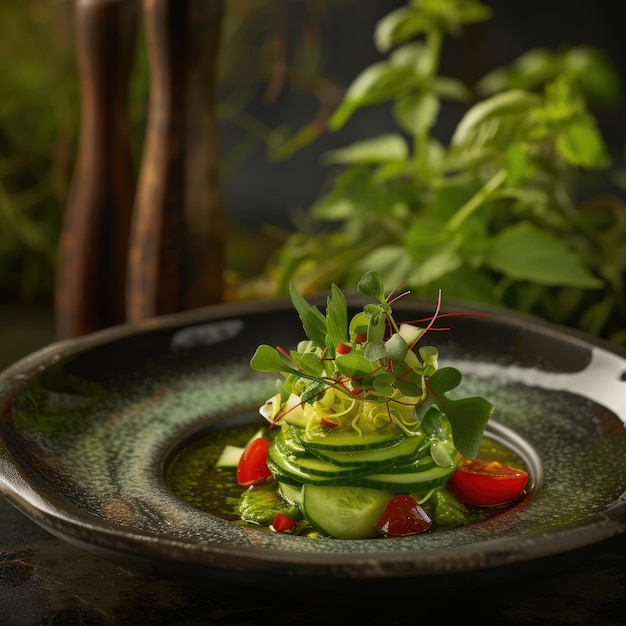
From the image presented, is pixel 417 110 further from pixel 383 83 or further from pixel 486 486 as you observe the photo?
pixel 486 486

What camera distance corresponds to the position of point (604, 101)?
77.3 inches

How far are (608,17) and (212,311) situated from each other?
4.90 feet

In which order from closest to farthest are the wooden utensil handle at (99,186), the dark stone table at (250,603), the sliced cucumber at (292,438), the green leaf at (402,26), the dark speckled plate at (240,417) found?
the dark speckled plate at (240,417)
the dark stone table at (250,603)
the sliced cucumber at (292,438)
the wooden utensil handle at (99,186)
the green leaf at (402,26)

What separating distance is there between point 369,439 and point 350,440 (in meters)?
0.02

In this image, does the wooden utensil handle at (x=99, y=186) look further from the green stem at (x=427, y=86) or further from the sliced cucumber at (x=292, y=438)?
the sliced cucumber at (x=292, y=438)

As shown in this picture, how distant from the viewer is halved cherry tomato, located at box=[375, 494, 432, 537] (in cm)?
89

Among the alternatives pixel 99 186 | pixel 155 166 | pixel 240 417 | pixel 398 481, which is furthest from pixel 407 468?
pixel 99 186

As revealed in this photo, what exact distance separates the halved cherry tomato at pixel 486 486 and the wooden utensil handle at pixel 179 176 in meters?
0.70

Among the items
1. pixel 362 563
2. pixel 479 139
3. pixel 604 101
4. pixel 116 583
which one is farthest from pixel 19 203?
pixel 362 563

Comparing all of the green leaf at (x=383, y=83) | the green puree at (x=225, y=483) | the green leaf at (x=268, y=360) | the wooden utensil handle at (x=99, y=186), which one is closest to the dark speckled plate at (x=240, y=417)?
the green puree at (x=225, y=483)

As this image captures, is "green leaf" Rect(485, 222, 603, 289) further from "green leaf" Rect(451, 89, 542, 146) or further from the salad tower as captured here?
the salad tower

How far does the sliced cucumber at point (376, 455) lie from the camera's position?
898 mm

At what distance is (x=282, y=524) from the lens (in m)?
0.91

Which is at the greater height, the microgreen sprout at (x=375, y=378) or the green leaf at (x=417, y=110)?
the green leaf at (x=417, y=110)
